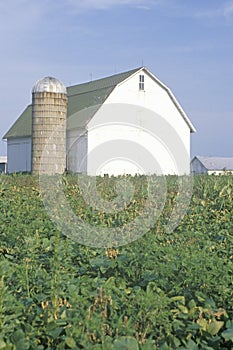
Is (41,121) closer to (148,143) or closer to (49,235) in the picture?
(148,143)

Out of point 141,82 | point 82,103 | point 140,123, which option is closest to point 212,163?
point 141,82

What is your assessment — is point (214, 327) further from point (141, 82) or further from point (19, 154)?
point (19, 154)

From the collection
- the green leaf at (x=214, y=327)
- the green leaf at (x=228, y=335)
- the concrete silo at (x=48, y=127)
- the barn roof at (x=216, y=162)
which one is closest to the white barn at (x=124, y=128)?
the concrete silo at (x=48, y=127)

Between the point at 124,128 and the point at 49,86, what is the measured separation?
23.6 feet

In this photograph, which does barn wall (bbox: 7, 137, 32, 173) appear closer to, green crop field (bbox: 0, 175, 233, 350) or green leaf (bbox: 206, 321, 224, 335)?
green crop field (bbox: 0, 175, 233, 350)

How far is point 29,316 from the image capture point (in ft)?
11.1

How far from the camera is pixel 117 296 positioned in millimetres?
3588

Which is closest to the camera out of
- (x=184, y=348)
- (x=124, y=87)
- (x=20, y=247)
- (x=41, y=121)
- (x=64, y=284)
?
(x=184, y=348)

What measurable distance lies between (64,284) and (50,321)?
21.3 inches

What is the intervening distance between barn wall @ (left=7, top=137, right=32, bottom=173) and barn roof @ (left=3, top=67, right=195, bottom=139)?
319 mm

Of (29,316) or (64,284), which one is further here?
(64,284)

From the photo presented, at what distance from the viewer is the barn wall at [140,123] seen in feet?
84.9

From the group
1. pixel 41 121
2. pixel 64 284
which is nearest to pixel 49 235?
pixel 64 284

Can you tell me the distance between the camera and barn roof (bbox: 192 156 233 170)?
48.6m
